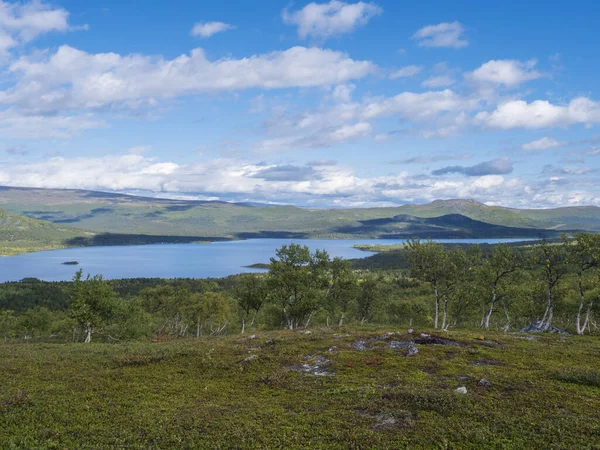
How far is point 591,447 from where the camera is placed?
42.4 ft

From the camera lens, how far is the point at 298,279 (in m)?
58.0

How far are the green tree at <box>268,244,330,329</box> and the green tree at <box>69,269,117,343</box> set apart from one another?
23.2m

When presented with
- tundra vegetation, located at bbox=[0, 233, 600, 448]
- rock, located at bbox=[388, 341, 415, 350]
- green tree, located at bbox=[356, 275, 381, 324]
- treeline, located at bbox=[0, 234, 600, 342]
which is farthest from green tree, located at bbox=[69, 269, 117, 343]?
green tree, located at bbox=[356, 275, 381, 324]

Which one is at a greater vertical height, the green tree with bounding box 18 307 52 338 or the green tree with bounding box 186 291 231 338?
the green tree with bounding box 186 291 231 338

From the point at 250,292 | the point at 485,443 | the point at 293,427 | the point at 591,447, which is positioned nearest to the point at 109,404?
the point at 293,427

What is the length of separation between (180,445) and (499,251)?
4681 cm

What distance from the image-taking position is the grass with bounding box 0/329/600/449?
14359 mm

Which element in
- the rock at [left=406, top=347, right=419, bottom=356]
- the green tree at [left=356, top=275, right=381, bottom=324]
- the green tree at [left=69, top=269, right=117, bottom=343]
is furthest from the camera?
the green tree at [left=356, top=275, right=381, bottom=324]

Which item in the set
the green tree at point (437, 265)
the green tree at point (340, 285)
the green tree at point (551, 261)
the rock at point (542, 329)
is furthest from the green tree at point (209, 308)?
the green tree at point (551, 261)

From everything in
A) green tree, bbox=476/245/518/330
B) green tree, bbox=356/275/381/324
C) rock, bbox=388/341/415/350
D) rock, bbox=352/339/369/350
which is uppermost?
green tree, bbox=476/245/518/330

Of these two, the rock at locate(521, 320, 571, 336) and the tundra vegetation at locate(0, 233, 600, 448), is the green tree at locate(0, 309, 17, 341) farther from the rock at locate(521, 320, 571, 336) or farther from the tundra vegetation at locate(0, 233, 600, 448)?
the rock at locate(521, 320, 571, 336)

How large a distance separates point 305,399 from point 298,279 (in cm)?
3887

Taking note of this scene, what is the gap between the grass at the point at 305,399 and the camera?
14.4 metres

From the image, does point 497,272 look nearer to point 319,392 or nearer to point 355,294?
point 355,294
